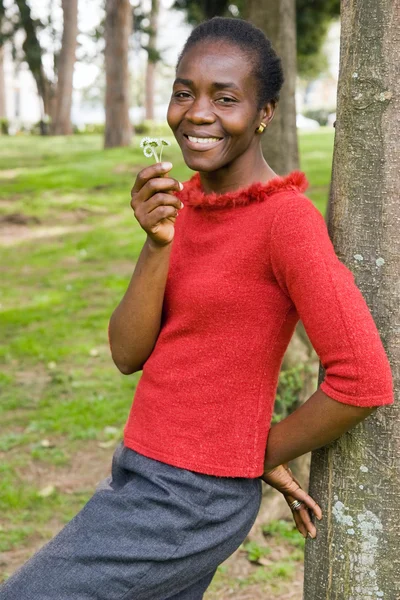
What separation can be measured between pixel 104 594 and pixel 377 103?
1.36 meters

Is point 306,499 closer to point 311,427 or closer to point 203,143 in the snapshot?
point 311,427

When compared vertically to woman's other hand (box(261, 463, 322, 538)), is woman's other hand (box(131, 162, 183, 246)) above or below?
above

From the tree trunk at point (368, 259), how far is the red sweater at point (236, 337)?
0.22 meters

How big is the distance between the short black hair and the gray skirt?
937mm

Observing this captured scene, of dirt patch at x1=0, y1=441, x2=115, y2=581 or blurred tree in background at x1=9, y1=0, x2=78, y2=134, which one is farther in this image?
blurred tree in background at x1=9, y1=0, x2=78, y2=134

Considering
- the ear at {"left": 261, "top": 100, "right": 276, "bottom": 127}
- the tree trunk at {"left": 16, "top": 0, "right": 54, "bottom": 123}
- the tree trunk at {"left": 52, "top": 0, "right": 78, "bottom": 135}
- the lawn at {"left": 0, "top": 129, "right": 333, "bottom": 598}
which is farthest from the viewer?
the tree trunk at {"left": 16, "top": 0, "right": 54, "bottom": 123}

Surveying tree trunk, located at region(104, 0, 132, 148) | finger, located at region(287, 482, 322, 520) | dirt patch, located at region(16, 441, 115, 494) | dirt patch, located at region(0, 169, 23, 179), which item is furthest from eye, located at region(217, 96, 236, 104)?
tree trunk, located at region(104, 0, 132, 148)

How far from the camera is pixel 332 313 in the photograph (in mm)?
1682

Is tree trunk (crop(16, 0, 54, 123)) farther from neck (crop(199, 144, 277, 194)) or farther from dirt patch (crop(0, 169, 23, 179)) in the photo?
neck (crop(199, 144, 277, 194))

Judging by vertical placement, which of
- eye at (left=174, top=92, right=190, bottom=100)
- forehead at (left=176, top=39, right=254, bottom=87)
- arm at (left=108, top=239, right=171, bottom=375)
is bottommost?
arm at (left=108, top=239, right=171, bottom=375)

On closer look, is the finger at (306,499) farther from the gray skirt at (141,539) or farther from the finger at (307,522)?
the gray skirt at (141,539)

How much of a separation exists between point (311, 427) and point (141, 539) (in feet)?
1.54

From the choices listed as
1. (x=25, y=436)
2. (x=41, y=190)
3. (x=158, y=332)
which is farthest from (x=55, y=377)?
(x=41, y=190)

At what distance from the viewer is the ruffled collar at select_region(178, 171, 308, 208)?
1.85 meters
